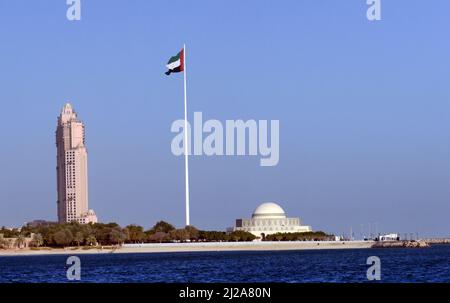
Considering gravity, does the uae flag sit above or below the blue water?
above

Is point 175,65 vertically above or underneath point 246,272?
above

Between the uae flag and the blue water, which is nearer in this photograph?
the blue water

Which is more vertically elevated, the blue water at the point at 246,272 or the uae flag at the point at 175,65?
the uae flag at the point at 175,65

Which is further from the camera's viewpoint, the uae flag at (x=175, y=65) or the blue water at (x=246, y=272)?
the uae flag at (x=175, y=65)

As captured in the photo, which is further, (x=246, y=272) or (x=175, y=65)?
(x=175, y=65)
